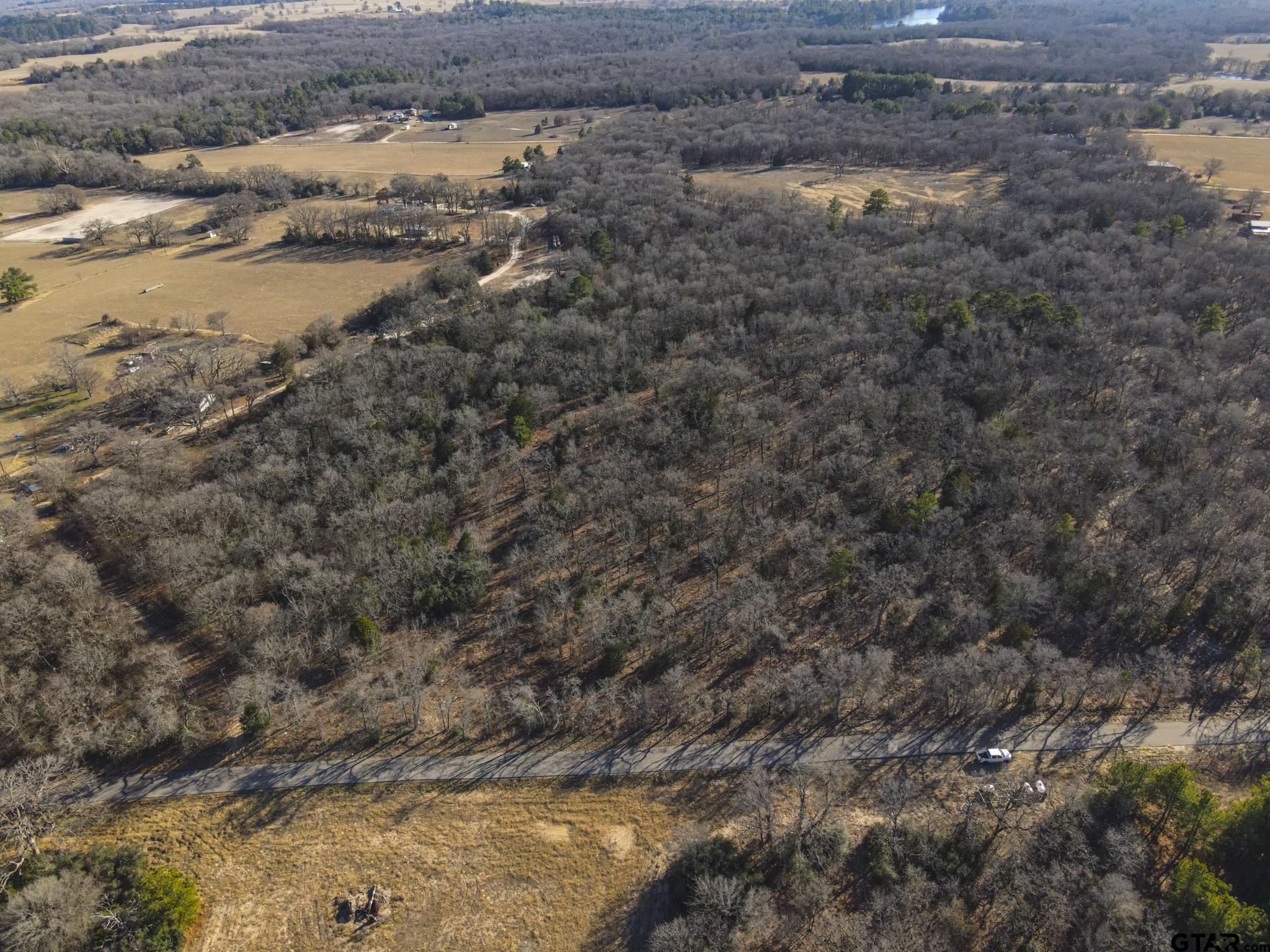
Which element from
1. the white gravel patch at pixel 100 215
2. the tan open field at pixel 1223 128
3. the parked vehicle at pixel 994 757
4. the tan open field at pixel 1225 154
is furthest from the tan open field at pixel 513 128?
the parked vehicle at pixel 994 757

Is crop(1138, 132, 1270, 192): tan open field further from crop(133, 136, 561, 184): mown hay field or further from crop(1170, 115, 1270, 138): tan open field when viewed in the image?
crop(133, 136, 561, 184): mown hay field

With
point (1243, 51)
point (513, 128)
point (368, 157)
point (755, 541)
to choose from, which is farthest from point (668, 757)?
point (1243, 51)

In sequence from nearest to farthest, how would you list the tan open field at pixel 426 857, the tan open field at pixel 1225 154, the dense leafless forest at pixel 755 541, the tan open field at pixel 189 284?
1. the tan open field at pixel 426 857
2. the dense leafless forest at pixel 755 541
3. the tan open field at pixel 189 284
4. the tan open field at pixel 1225 154

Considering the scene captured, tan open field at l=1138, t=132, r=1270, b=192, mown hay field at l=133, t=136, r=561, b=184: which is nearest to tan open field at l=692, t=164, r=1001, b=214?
tan open field at l=1138, t=132, r=1270, b=192

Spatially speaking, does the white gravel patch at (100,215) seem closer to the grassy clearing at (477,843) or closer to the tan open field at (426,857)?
the grassy clearing at (477,843)

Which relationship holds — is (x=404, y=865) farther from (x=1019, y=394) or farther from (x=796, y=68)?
(x=796, y=68)

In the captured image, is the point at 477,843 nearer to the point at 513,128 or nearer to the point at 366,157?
the point at 366,157
